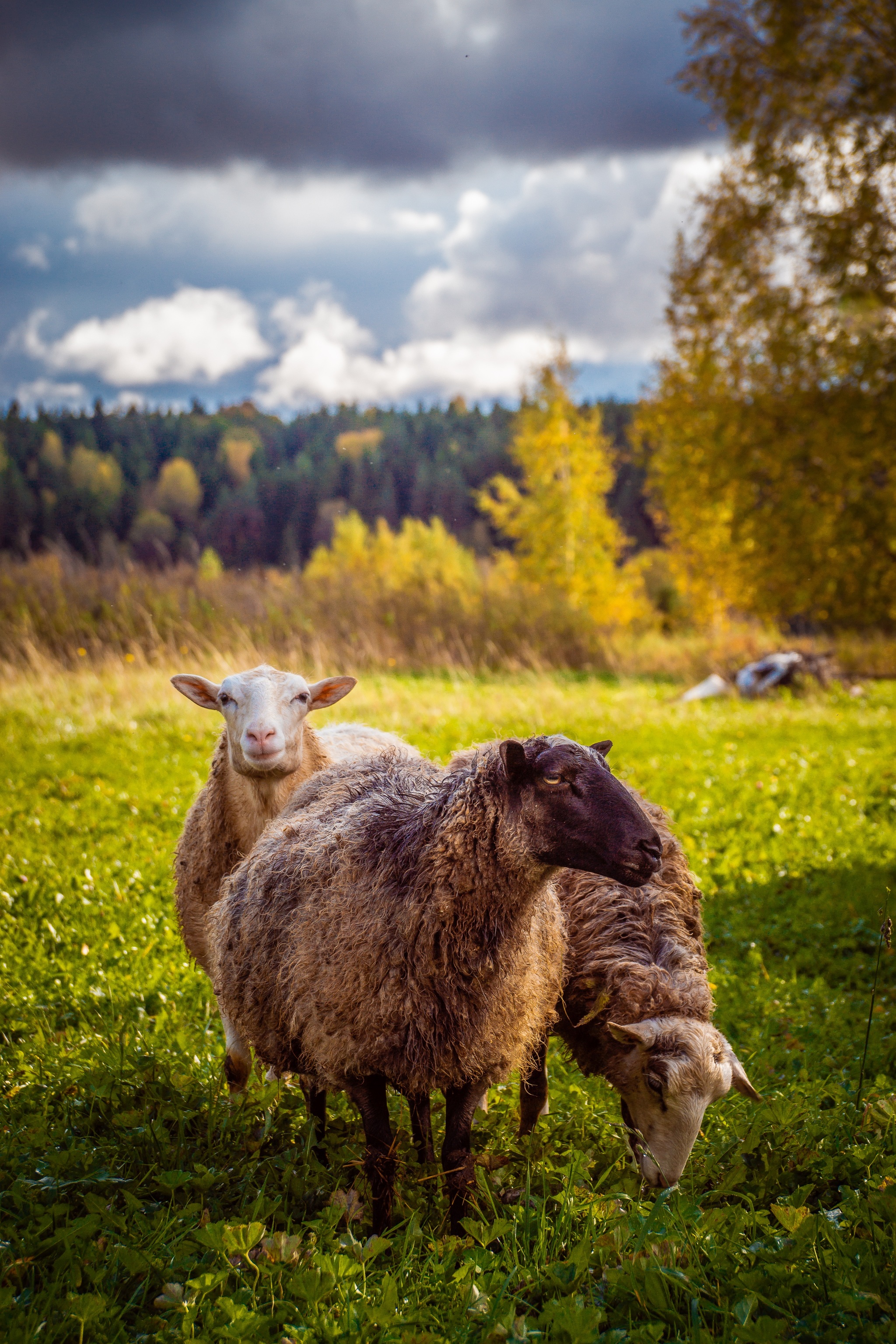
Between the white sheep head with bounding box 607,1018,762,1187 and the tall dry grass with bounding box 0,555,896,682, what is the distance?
666 centimetres

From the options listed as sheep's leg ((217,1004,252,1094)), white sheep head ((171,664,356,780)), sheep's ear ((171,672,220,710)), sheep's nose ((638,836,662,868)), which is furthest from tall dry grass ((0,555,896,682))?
sheep's nose ((638,836,662,868))

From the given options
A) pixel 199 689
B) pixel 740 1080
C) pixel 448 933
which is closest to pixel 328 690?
pixel 199 689

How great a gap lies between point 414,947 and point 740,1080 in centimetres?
139

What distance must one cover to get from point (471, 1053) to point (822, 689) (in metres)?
14.4

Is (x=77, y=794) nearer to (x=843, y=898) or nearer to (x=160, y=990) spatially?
(x=160, y=990)

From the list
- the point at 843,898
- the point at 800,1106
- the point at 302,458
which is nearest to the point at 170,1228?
the point at 800,1106

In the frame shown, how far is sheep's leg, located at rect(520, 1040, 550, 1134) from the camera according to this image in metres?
3.63

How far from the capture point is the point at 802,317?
1744 centimetres

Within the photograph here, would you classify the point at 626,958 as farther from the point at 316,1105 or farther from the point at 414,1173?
the point at 316,1105

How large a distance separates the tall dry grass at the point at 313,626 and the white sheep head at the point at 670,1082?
6657 millimetres

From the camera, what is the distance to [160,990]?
4898mm

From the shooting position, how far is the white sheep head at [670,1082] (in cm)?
297

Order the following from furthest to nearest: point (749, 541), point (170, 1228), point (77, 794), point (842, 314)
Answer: point (749, 541)
point (842, 314)
point (77, 794)
point (170, 1228)

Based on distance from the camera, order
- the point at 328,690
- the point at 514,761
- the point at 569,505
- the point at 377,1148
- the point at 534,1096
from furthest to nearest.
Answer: the point at 569,505 → the point at 328,690 → the point at 534,1096 → the point at 377,1148 → the point at 514,761
